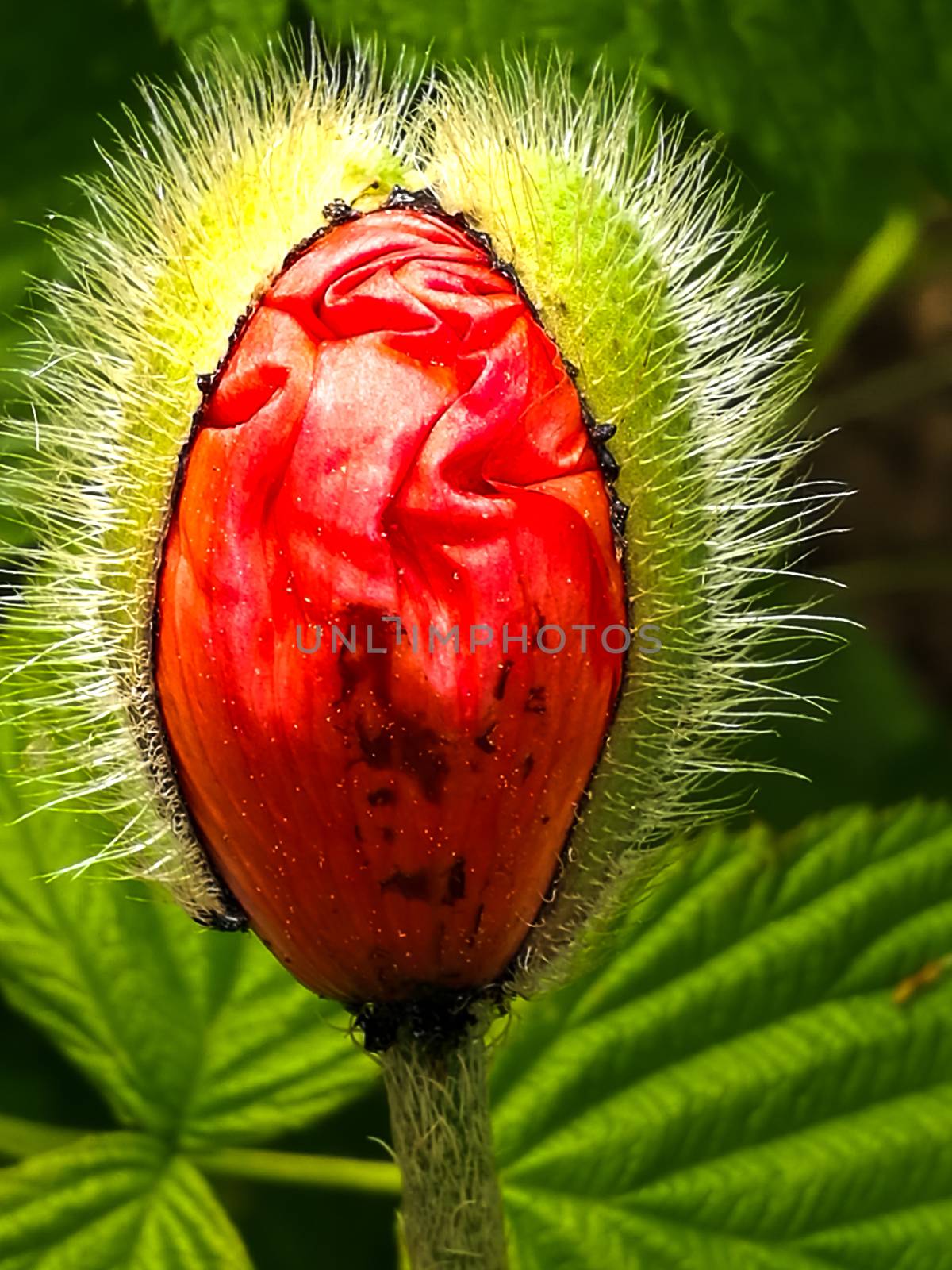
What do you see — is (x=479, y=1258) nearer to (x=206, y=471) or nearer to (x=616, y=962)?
(x=616, y=962)

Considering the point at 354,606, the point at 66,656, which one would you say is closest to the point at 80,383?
the point at 66,656

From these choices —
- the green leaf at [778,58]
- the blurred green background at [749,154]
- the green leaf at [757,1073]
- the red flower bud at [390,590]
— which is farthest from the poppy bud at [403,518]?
the green leaf at [757,1073]

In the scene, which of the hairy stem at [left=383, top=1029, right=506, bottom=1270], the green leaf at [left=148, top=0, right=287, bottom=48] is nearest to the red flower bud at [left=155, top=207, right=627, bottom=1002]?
the hairy stem at [left=383, top=1029, right=506, bottom=1270]

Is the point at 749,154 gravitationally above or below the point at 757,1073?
above

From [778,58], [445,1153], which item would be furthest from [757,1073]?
[778,58]

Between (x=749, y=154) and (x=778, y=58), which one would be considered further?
(x=749, y=154)

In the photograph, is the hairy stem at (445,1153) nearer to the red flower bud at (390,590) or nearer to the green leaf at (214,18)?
the red flower bud at (390,590)

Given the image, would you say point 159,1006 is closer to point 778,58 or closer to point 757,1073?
point 757,1073
